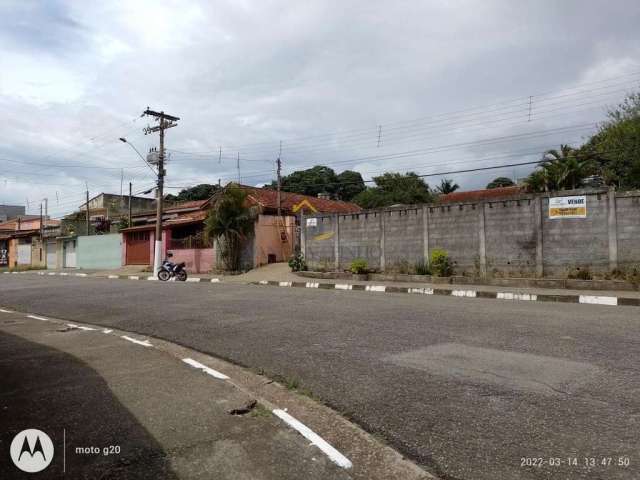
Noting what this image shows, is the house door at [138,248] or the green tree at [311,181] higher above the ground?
the green tree at [311,181]

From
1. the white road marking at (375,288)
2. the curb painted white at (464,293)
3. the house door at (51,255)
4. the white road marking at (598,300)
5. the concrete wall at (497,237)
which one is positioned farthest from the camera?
the house door at (51,255)

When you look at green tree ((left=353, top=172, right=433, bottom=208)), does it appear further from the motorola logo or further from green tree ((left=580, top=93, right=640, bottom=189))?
the motorola logo

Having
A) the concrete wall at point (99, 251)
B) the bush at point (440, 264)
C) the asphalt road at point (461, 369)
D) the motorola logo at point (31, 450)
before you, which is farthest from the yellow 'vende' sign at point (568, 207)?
the concrete wall at point (99, 251)

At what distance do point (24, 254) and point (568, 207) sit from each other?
166 ft

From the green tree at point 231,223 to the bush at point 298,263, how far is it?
3.69m

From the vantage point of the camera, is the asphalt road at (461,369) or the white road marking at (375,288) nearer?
the asphalt road at (461,369)

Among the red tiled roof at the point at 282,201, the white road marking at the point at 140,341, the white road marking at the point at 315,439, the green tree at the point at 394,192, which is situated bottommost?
the white road marking at the point at 140,341

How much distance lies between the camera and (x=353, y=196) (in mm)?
67312

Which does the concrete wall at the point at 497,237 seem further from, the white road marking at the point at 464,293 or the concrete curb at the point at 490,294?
the white road marking at the point at 464,293

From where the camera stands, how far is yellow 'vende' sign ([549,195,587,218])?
587 inches

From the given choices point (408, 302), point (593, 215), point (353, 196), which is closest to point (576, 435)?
point (408, 302)

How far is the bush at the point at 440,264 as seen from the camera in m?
17.2

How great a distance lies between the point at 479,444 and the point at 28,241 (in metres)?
54.8

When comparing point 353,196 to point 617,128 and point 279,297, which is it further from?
point 279,297
